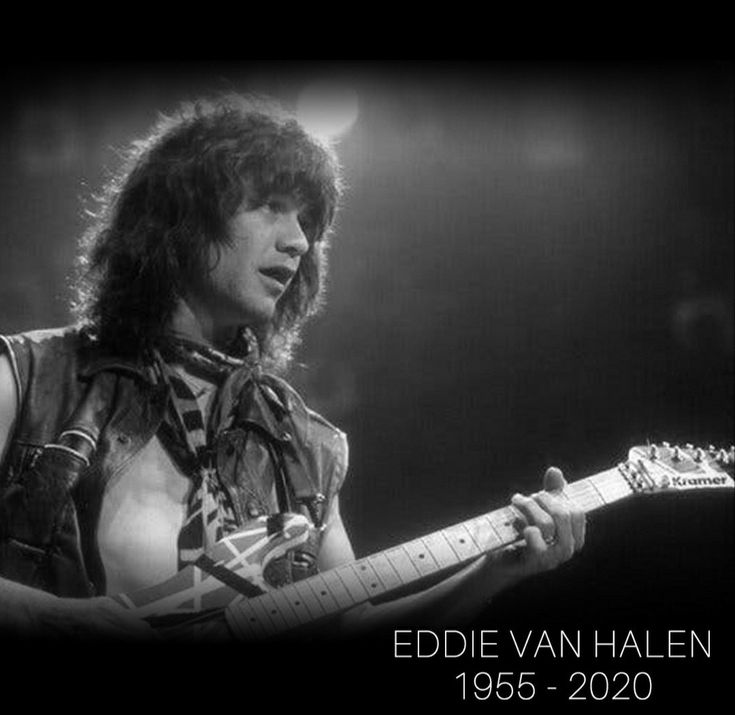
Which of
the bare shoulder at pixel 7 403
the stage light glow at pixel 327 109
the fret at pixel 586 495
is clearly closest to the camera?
the bare shoulder at pixel 7 403

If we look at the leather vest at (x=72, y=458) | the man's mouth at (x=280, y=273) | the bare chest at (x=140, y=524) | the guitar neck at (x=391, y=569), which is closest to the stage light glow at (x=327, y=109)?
the man's mouth at (x=280, y=273)

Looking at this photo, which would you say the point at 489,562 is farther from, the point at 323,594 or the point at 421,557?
the point at 323,594

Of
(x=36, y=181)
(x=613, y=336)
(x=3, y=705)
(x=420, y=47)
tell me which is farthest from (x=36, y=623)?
(x=420, y=47)

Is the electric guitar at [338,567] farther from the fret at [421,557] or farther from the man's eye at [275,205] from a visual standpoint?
the man's eye at [275,205]

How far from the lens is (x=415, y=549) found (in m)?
2.23

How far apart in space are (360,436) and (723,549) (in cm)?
93

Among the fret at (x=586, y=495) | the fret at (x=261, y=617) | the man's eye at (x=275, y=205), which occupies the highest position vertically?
the man's eye at (x=275, y=205)

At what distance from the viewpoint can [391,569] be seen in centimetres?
221

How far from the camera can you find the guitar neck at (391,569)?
7.06 feet

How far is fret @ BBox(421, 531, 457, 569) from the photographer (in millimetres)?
2217

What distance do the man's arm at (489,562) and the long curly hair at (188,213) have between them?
0.45 metres

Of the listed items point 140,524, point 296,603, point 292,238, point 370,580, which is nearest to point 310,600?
point 296,603

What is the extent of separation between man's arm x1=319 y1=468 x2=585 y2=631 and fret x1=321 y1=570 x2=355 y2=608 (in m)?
0.06

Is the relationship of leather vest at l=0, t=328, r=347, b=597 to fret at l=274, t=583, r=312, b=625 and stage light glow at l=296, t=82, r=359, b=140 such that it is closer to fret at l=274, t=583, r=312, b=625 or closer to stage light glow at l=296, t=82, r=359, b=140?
fret at l=274, t=583, r=312, b=625
